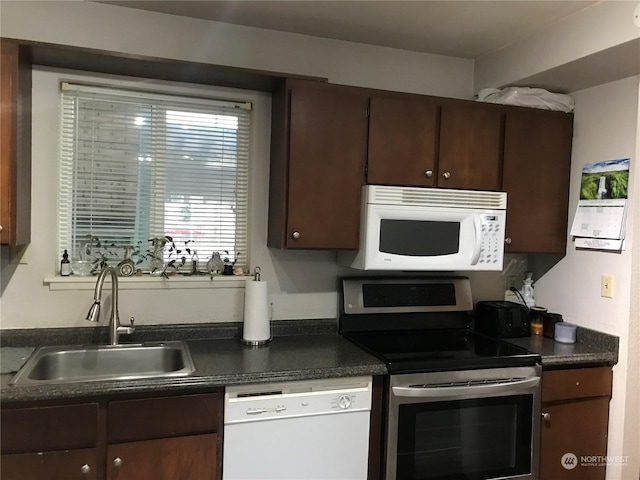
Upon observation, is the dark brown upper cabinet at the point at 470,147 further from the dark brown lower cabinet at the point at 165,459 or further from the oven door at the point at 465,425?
the dark brown lower cabinet at the point at 165,459

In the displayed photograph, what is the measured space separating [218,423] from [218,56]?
5.37 ft

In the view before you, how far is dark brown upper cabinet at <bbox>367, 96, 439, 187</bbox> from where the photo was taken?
234cm

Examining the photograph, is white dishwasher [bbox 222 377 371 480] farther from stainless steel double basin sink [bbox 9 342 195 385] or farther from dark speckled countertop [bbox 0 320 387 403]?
stainless steel double basin sink [bbox 9 342 195 385]

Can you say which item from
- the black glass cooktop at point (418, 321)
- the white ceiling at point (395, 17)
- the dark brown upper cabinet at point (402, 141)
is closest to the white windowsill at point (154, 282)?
the black glass cooktop at point (418, 321)

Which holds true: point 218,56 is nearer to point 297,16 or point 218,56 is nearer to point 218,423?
point 297,16

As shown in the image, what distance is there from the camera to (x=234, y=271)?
8.29 ft

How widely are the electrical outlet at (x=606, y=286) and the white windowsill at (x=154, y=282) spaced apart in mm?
1733

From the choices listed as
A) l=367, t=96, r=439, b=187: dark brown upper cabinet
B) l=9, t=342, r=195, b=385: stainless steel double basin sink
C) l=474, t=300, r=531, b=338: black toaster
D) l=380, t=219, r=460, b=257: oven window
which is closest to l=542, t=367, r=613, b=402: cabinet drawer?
l=474, t=300, r=531, b=338: black toaster

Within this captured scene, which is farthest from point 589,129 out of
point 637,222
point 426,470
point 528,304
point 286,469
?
point 286,469

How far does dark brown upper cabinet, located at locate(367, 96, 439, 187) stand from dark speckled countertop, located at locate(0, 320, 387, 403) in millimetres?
815

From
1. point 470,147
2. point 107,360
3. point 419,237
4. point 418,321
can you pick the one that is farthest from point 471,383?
point 107,360

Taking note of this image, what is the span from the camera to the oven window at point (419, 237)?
2322mm

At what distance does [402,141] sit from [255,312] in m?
1.05

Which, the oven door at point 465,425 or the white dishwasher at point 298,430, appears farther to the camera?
the oven door at point 465,425
